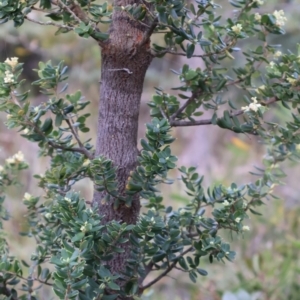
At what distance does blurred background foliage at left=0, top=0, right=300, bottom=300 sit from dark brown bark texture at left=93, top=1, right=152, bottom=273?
0.22 m

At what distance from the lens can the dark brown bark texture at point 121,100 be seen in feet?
2.70

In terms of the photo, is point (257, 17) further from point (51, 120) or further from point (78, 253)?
point (78, 253)

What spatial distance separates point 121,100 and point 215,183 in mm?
807

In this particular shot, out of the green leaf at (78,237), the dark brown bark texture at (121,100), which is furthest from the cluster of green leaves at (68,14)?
the green leaf at (78,237)

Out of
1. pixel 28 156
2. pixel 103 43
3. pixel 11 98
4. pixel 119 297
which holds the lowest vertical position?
pixel 119 297

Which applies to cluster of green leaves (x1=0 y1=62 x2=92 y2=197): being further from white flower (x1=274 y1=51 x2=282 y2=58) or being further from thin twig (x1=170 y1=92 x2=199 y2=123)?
white flower (x1=274 y1=51 x2=282 y2=58)

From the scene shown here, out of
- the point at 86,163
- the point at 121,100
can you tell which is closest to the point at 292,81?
the point at 121,100

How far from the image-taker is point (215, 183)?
1.57 meters

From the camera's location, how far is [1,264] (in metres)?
0.84

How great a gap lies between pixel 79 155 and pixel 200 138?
129 inches

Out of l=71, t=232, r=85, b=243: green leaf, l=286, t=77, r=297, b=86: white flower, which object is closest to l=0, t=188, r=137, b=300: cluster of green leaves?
l=71, t=232, r=85, b=243: green leaf

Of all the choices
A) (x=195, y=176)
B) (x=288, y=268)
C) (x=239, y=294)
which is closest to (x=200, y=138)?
(x=288, y=268)

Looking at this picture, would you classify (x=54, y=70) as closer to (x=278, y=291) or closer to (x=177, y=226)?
(x=177, y=226)

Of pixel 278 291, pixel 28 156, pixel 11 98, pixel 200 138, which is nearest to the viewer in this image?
pixel 11 98
